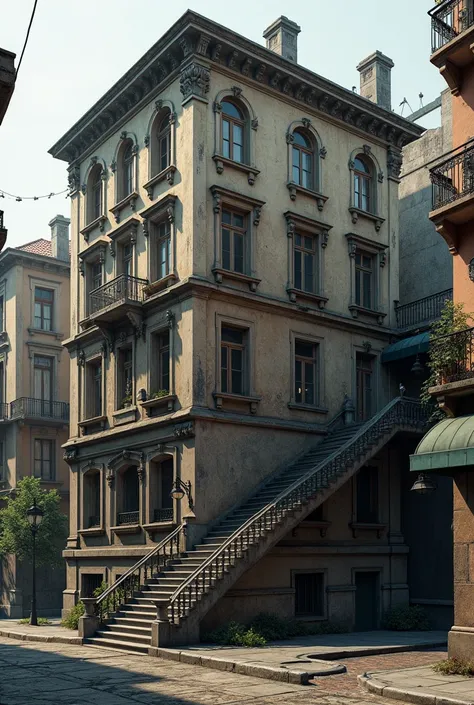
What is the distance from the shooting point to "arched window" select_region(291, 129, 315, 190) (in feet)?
101

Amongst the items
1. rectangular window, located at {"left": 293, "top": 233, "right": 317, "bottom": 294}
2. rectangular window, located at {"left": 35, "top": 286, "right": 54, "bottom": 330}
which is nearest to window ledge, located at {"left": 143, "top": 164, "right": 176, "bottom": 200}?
rectangular window, located at {"left": 293, "top": 233, "right": 317, "bottom": 294}

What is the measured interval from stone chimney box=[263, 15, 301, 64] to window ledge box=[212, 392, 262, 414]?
1272cm

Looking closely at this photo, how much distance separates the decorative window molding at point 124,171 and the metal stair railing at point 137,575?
454 inches

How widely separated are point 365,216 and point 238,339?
758 centimetres

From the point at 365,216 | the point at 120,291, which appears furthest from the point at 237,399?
the point at 365,216

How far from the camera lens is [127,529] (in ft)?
95.6

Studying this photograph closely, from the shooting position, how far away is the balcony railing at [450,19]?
63.4ft

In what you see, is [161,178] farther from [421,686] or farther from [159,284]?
[421,686]

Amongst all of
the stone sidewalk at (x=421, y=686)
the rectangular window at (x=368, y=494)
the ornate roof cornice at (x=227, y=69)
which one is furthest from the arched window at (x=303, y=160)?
the stone sidewalk at (x=421, y=686)

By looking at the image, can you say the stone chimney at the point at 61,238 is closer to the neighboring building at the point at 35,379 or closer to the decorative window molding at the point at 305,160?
the neighboring building at the point at 35,379

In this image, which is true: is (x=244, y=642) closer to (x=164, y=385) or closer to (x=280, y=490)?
(x=280, y=490)

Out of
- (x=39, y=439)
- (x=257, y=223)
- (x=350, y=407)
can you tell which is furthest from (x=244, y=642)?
(x=39, y=439)

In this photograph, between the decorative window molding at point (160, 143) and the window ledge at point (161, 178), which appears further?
the decorative window molding at point (160, 143)

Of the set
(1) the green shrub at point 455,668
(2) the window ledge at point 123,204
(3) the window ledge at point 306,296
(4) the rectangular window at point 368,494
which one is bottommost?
(1) the green shrub at point 455,668
